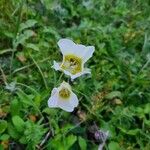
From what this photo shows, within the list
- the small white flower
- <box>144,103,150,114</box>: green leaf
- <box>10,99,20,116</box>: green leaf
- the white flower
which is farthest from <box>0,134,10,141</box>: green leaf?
<box>144,103,150,114</box>: green leaf

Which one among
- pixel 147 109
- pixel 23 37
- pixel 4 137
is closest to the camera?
pixel 4 137

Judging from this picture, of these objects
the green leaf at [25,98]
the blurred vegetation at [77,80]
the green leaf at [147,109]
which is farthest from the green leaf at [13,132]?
the green leaf at [147,109]

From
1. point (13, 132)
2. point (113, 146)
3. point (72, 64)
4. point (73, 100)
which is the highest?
point (72, 64)

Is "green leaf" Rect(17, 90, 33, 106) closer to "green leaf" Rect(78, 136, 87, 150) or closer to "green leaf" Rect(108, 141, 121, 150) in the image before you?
"green leaf" Rect(78, 136, 87, 150)

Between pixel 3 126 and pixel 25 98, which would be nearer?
pixel 3 126

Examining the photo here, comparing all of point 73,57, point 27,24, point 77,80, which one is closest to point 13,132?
point 73,57

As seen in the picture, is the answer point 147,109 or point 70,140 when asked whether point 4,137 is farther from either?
point 147,109

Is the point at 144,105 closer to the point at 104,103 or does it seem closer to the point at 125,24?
the point at 104,103

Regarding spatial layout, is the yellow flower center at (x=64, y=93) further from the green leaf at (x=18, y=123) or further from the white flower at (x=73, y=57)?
the green leaf at (x=18, y=123)
